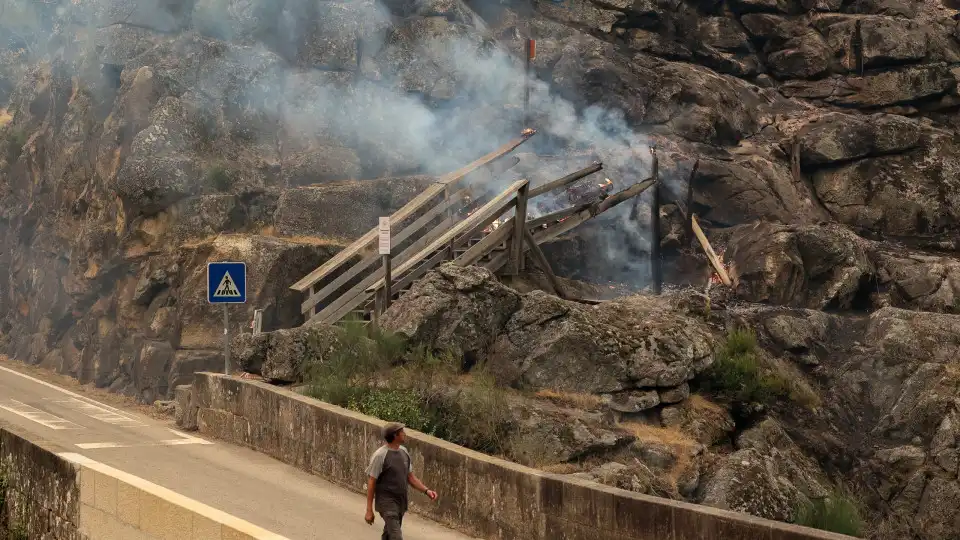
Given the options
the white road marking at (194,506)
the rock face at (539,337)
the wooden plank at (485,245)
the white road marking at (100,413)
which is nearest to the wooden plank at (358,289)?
the wooden plank at (485,245)

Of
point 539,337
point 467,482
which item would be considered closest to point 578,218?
point 539,337

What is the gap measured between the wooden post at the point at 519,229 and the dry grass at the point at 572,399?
4.77 metres

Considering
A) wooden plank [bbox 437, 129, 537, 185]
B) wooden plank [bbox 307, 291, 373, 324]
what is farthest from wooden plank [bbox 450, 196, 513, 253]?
wooden plank [bbox 307, 291, 373, 324]

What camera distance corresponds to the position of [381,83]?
30.3 m

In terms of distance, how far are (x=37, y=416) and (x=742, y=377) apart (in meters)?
11.3

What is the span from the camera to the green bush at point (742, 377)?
19109 mm

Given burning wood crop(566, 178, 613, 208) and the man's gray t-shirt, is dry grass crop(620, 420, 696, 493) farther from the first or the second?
burning wood crop(566, 178, 613, 208)

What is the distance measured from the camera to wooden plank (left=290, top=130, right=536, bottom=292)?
68.3ft

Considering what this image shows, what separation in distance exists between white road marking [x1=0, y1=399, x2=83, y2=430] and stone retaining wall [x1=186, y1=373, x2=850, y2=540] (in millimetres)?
4035

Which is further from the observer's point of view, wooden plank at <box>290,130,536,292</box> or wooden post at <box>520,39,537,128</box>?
wooden post at <box>520,39,537,128</box>

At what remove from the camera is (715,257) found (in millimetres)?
26344

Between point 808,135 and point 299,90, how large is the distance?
11711 mm

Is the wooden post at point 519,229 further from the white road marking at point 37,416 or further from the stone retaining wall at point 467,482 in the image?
the white road marking at point 37,416

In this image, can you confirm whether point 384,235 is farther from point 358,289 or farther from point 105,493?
point 105,493
